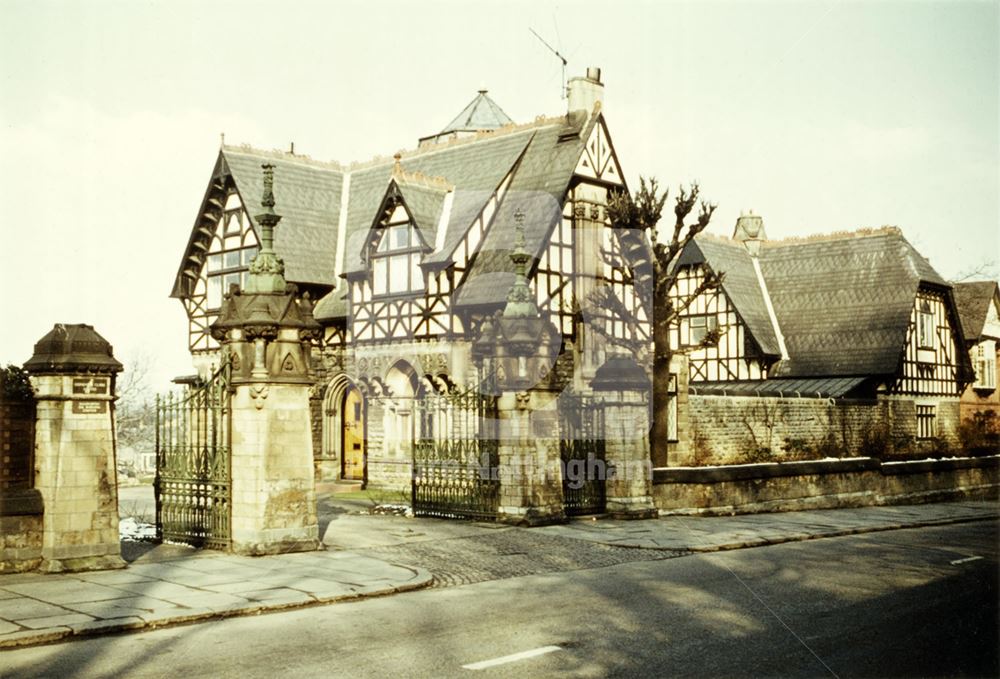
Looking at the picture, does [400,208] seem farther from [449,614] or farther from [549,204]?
[449,614]

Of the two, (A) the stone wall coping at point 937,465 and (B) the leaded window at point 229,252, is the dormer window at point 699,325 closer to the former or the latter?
(A) the stone wall coping at point 937,465

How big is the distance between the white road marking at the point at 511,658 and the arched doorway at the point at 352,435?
2407 cm

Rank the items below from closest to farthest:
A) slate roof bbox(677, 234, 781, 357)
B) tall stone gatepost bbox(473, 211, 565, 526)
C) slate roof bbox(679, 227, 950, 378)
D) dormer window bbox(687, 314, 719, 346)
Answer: tall stone gatepost bbox(473, 211, 565, 526) < slate roof bbox(679, 227, 950, 378) < slate roof bbox(677, 234, 781, 357) < dormer window bbox(687, 314, 719, 346)

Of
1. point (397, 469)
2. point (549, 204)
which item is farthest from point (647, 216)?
point (397, 469)

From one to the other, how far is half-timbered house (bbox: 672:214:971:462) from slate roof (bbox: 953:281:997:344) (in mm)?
5216

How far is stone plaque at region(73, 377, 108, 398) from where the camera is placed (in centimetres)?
1359

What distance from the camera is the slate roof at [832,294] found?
131ft

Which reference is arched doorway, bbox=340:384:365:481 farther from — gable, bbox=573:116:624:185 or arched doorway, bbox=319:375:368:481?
gable, bbox=573:116:624:185

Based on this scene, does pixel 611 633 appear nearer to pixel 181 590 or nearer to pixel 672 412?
pixel 181 590

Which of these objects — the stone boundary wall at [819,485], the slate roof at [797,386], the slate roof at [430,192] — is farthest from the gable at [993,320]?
the slate roof at [430,192]

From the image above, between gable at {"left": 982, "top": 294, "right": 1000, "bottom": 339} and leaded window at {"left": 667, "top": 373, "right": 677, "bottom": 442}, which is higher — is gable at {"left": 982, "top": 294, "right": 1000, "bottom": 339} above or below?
above

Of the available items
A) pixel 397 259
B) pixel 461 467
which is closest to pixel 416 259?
pixel 397 259

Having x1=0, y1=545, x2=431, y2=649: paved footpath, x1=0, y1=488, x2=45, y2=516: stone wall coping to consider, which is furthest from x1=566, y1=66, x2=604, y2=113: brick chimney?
x1=0, y1=488, x2=45, y2=516: stone wall coping

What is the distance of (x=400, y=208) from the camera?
100 ft
